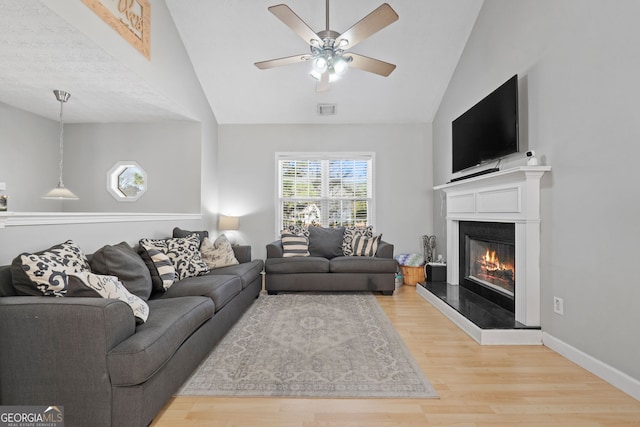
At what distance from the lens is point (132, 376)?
143 cm

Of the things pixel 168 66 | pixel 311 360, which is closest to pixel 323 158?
pixel 168 66

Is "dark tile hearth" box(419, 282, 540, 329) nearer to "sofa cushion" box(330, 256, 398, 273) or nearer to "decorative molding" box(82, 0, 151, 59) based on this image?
"sofa cushion" box(330, 256, 398, 273)

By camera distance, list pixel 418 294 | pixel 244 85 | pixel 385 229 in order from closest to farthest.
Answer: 1. pixel 418 294
2. pixel 244 85
3. pixel 385 229

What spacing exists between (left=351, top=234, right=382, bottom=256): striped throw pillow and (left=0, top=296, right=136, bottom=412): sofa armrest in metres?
3.42

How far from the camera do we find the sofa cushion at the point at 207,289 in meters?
2.54

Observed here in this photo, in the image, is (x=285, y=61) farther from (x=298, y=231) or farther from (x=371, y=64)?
(x=298, y=231)

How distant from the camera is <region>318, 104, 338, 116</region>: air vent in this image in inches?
198

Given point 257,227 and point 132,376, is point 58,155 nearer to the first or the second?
point 257,227

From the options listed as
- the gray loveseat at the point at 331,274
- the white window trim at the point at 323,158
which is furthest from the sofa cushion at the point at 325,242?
the white window trim at the point at 323,158

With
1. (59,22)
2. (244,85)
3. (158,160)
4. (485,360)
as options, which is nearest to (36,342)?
(59,22)

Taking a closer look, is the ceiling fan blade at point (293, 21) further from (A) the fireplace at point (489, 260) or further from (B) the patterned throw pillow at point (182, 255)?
(A) the fireplace at point (489, 260)

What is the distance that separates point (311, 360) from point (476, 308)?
5.79 feet

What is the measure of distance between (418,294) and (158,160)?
4096 millimetres

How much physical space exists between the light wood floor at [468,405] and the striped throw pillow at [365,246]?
88.7 inches
